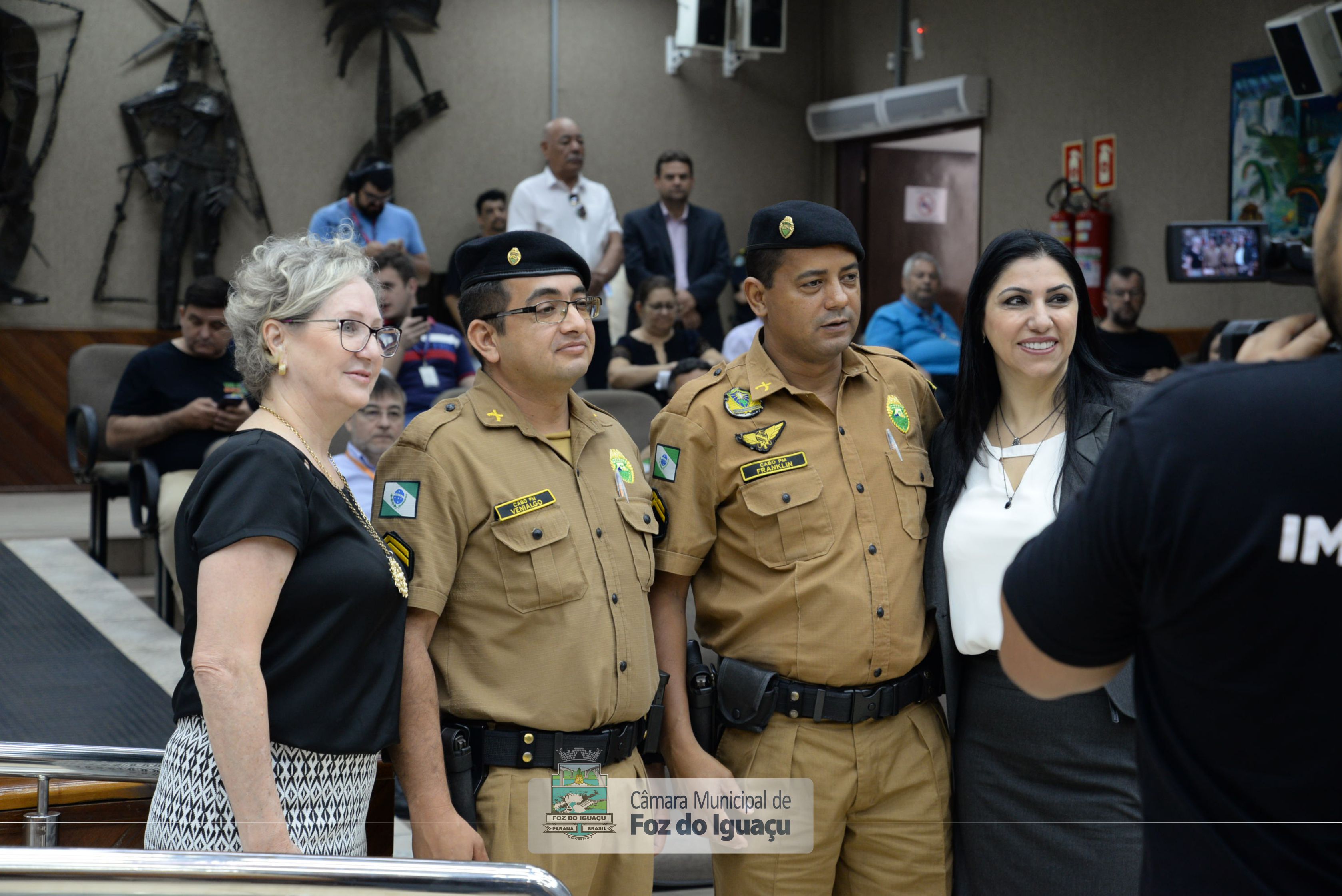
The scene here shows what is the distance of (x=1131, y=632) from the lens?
3.18ft

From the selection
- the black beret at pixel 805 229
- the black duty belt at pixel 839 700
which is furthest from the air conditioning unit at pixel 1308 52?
the black duty belt at pixel 839 700

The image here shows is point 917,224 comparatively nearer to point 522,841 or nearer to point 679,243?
point 679,243

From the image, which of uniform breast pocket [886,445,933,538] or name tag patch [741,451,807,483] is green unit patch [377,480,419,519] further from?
uniform breast pocket [886,445,933,538]

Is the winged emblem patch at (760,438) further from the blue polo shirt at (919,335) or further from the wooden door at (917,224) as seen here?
the wooden door at (917,224)

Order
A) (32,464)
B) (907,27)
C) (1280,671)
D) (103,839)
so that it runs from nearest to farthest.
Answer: (1280,671), (103,839), (32,464), (907,27)

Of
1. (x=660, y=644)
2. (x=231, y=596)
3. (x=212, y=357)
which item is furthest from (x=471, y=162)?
(x=231, y=596)

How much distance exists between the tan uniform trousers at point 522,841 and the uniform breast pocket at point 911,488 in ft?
1.99

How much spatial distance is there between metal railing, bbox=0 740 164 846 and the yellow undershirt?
2.24 ft

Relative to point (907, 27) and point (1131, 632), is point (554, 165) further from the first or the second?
point (1131, 632)

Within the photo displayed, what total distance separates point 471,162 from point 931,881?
655 cm

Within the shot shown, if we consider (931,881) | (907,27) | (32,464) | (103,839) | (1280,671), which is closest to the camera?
(1280,671)

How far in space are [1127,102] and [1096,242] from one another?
2.53 ft

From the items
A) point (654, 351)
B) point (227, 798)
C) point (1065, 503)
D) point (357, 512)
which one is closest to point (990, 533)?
point (1065, 503)

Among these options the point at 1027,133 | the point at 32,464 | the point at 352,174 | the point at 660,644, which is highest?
the point at 1027,133
